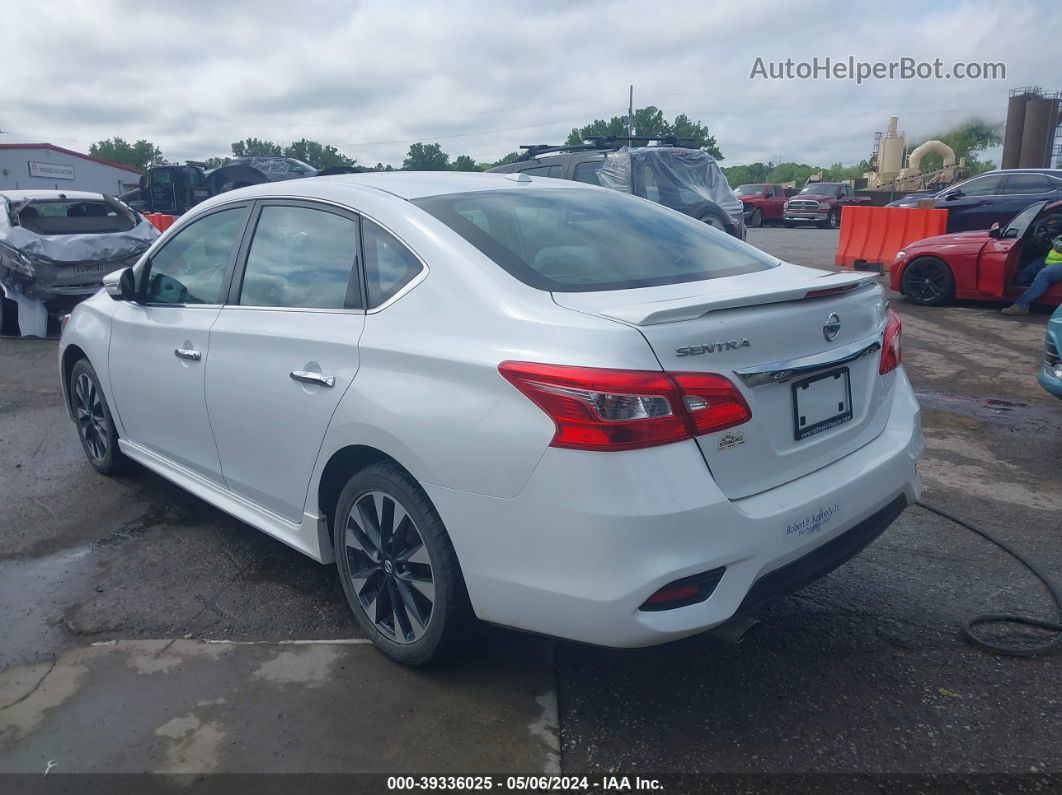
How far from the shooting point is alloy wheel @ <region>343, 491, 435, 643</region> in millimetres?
2926

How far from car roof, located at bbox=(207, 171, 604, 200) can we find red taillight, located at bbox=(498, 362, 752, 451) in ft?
4.09

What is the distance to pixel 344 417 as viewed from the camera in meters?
3.00

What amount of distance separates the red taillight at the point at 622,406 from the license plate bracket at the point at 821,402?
398 mm

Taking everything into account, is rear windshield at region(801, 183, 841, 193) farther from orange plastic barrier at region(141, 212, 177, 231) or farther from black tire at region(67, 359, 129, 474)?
black tire at region(67, 359, 129, 474)

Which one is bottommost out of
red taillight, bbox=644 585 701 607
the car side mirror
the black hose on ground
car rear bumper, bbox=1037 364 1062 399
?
the black hose on ground

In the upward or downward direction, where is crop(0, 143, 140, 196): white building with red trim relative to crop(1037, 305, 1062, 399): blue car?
upward

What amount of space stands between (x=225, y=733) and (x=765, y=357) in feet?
6.69

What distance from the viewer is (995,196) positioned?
15.3 m

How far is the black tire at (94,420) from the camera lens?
491cm

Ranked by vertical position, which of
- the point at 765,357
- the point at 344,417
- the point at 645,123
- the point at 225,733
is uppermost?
the point at 645,123

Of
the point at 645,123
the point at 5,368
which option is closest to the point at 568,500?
the point at 5,368

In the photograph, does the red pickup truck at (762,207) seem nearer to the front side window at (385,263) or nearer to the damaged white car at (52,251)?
the damaged white car at (52,251)

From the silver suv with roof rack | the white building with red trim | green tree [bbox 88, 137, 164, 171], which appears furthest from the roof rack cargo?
green tree [bbox 88, 137, 164, 171]

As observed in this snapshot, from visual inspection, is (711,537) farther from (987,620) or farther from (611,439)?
(987,620)
